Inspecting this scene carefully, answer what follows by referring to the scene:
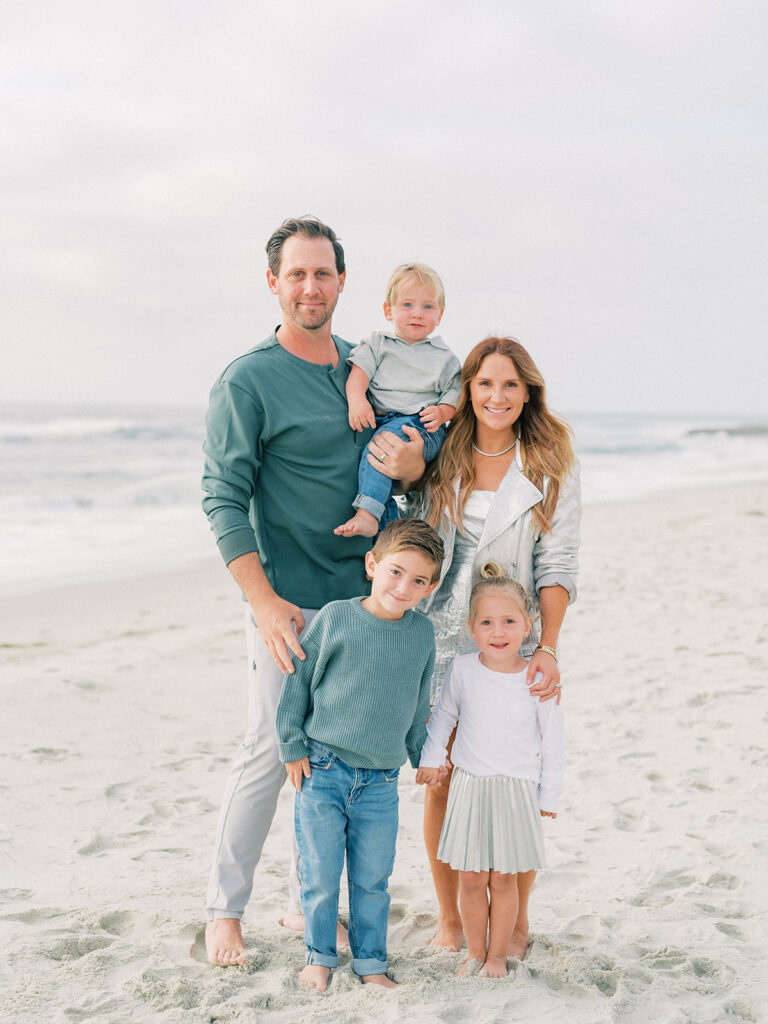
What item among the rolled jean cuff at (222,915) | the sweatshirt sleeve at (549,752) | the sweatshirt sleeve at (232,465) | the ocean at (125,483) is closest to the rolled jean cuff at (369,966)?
the rolled jean cuff at (222,915)

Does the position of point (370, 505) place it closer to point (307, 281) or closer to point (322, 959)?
point (307, 281)

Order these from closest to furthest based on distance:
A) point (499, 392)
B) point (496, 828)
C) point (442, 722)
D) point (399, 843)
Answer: point (496, 828) → point (442, 722) → point (499, 392) → point (399, 843)

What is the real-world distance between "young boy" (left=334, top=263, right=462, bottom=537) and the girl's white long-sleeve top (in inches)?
25.0

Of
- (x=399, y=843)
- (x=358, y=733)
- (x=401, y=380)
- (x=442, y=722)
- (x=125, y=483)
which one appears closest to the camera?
(x=358, y=733)

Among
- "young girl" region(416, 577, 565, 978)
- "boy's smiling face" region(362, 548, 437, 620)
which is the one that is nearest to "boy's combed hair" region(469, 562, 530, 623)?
"young girl" region(416, 577, 565, 978)

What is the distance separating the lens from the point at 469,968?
2.79 meters

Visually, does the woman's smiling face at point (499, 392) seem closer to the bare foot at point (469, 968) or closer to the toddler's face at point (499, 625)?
the toddler's face at point (499, 625)

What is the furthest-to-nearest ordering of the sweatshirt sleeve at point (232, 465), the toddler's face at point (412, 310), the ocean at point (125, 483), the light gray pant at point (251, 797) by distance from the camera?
the ocean at point (125, 483) < the toddler's face at point (412, 310) < the light gray pant at point (251, 797) < the sweatshirt sleeve at point (232, 465)

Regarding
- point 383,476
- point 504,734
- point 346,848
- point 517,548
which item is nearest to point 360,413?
point 383,476

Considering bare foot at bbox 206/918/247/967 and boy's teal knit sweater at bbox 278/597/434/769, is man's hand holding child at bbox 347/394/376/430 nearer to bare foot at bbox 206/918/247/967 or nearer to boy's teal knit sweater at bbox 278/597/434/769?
boy's teal knit sweater at bbox 278/597/434/769

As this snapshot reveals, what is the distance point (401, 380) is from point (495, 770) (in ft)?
4.54

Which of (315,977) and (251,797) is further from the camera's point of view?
(251,797)

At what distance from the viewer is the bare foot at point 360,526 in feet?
9.68

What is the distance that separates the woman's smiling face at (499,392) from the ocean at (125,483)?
676cm
